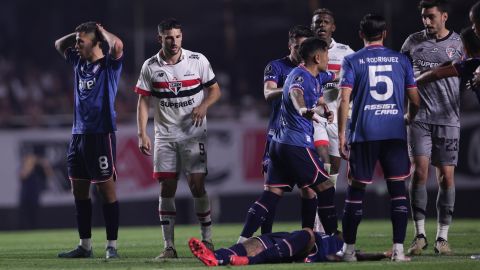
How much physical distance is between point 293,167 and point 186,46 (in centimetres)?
1497

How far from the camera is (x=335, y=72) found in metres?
11.3

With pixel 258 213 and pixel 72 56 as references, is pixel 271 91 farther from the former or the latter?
pixel 72 56

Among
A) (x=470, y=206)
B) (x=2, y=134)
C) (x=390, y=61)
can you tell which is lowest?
(x=470, y=206)

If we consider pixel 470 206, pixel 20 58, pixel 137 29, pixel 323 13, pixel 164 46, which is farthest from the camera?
pixel 20 58

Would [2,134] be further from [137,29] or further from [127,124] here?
[137,29]

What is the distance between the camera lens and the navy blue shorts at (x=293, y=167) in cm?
947

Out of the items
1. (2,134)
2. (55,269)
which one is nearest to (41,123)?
(2,134)

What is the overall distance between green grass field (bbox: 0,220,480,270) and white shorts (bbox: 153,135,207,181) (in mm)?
893

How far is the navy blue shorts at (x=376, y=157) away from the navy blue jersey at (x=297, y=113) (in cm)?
60

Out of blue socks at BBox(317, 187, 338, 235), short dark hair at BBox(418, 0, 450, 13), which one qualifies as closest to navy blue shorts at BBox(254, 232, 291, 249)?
blue socks at BBox(317, 187, 338, 235)

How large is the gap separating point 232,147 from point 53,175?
11.4ft

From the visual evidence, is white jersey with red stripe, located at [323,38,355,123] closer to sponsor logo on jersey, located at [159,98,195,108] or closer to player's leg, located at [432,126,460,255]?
player's leg, located at [432,126,460,255]

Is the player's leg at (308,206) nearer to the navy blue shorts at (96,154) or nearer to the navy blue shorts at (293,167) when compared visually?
the navy blue shorts at (293,167)

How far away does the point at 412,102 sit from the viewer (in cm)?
934
